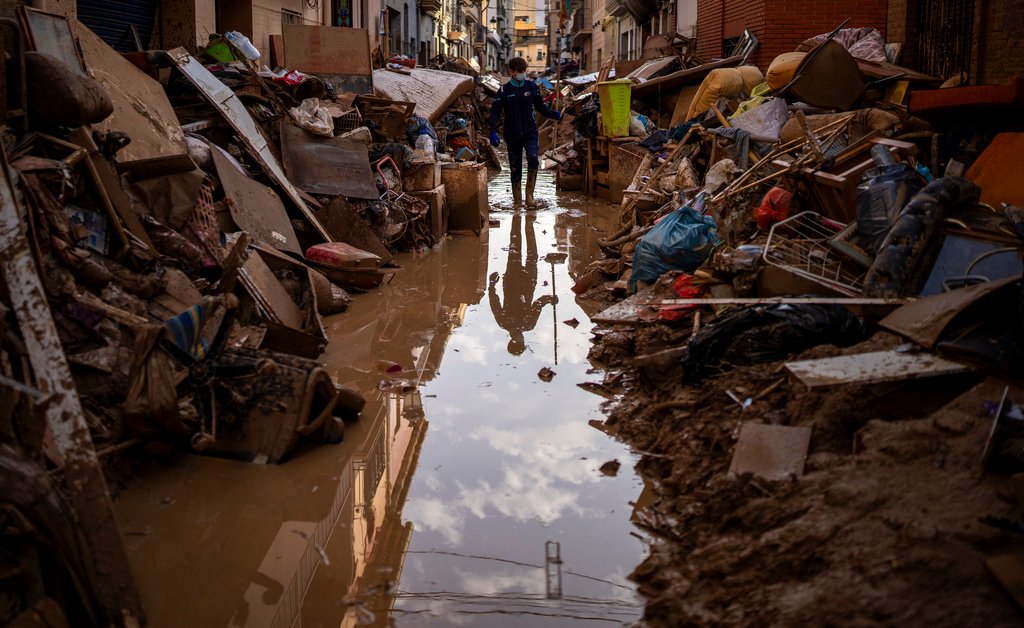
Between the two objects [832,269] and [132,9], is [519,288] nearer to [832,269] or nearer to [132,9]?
[832,269]

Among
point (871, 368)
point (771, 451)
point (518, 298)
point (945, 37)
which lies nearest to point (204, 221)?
point (518, 298)

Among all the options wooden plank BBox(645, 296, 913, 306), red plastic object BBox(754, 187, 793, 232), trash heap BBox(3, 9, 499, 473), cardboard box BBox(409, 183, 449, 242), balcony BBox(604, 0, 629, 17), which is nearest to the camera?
trash heap BBox(3, 9, 499, 473)

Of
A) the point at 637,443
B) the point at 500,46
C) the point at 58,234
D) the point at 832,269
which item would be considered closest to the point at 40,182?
the point at 58,234

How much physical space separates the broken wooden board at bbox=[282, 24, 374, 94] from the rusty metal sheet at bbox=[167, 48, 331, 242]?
10.9 ft

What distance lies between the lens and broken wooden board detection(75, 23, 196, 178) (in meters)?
6.29

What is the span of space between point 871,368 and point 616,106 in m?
10.5

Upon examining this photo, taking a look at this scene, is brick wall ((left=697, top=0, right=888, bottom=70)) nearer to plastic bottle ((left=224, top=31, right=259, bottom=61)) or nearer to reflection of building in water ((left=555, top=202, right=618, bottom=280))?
reflection of building in water ((left=555, top=202, right=618, bottom=280))

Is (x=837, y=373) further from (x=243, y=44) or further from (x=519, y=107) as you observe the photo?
(x=243, y=44)

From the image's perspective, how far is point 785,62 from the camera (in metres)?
10.4

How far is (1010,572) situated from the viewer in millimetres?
2412

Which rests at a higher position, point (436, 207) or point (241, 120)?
point (241, 120)

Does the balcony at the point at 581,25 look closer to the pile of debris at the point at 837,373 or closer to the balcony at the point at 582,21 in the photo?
the balcony at the point at 582,21

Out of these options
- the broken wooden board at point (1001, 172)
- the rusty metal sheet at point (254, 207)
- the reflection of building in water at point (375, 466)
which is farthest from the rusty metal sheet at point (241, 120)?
the broken wooden board at point (1001, 172)

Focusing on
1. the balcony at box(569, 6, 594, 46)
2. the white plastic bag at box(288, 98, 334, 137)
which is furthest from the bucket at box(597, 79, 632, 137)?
the balcony at box(569, 6, 594, 46)
